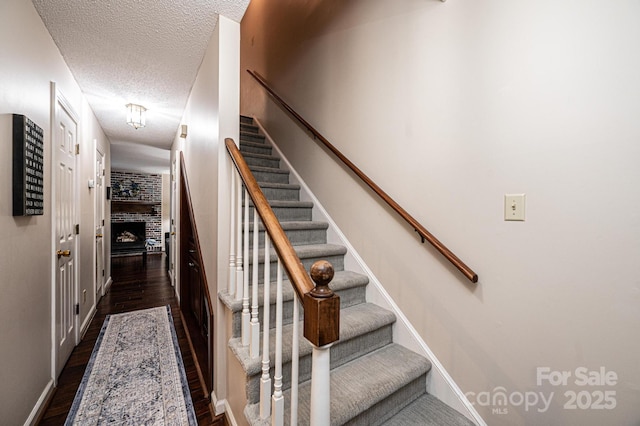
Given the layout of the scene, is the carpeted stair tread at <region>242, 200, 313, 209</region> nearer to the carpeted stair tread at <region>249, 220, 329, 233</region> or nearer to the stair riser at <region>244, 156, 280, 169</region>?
the carpeted stair tread at <region>249, 220, 329, 233</region>

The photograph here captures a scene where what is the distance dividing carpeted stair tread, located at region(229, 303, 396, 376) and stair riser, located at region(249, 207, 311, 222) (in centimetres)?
96

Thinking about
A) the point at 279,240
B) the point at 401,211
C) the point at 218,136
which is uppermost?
the point at 218,136

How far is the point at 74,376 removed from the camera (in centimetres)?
205

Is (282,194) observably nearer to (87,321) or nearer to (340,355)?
(340,355)

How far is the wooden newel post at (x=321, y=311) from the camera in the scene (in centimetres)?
78

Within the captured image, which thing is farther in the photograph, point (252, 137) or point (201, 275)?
point (252, 137)

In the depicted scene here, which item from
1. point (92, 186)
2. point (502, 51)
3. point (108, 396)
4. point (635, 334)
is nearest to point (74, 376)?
point (108, 396)

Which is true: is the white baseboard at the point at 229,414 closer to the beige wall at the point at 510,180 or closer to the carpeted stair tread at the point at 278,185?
the beige wall at the point at 510,180

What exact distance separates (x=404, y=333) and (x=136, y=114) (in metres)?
3.35

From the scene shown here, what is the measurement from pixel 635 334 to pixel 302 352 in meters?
1.32

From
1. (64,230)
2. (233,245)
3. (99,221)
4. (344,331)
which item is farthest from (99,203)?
(344,331)

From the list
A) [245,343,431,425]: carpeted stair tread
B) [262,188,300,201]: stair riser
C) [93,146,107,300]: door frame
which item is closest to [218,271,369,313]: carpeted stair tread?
[245,343,431,425]: carpeted stair tread

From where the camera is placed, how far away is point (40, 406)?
5.41 feet

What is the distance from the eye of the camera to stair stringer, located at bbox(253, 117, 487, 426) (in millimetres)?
1491
